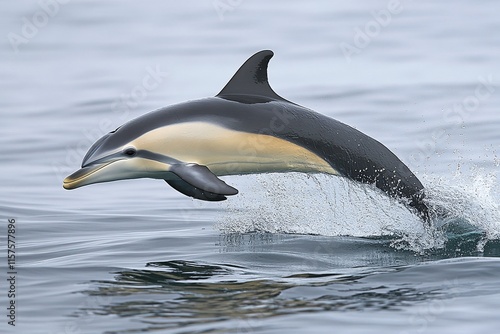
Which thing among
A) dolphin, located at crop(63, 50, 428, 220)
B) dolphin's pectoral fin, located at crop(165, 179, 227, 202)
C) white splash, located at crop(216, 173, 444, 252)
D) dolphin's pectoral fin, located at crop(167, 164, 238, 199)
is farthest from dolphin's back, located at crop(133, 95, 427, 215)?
dolphin's pectoral fin, located at crop(165, 179, 227, 202)

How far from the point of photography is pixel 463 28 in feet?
107

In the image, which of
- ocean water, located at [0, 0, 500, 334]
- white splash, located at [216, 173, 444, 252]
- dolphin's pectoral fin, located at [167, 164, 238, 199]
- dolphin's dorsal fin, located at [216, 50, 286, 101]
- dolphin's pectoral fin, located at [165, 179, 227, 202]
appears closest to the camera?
ocean water, located at [0, 0, 500, 334]

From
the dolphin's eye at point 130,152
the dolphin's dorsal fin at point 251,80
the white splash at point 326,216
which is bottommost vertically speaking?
the white splash at point 326,216

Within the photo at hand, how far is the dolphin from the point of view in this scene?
36.1 ft

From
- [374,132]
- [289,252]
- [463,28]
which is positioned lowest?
[289,252]

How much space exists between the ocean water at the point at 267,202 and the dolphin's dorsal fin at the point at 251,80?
1.37m

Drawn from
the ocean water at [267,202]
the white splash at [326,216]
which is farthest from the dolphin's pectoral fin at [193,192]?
the white splash at [326,216]

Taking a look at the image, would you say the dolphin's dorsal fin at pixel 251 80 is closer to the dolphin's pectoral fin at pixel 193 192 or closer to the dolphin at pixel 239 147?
the dolphin at pixel 239 147

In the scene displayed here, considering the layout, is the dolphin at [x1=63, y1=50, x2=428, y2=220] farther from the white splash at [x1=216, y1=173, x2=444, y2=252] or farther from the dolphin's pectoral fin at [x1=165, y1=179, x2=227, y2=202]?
the white splash at [x1=216, y1=173, x2=444, y2=252]

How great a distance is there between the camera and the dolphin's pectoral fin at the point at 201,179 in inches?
417

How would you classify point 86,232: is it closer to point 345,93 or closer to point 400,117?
point 400,117

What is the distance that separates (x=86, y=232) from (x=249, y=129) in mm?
3066

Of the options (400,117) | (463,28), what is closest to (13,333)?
(400,117)

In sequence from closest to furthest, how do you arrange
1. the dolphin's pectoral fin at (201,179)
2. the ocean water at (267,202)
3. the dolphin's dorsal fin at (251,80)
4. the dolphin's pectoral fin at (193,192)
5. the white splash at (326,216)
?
the ocean water at (267,202), the dolphin's pectoral fin at (201,179), the dolphin's pectoral fin at (193,192), the dolphin's dorsal fin at (251,80), the white splash at (326,216)
